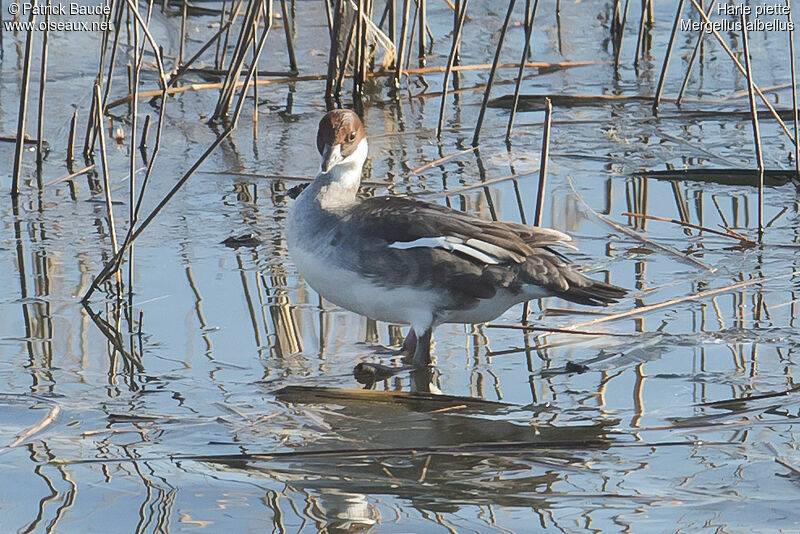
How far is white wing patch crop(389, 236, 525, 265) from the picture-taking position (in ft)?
15.0

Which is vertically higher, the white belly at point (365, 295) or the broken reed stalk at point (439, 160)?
the broken reed stalk at point (439, 160)

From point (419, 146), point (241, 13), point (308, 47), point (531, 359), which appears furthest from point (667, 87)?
point (531, 359)

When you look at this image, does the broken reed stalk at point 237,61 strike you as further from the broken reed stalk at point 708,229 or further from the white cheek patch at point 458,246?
the white cheek patch at point 458,246

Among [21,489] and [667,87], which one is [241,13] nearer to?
[667,87]

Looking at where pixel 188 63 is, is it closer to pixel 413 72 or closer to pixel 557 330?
pixel 413 72

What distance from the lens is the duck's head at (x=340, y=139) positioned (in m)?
5.01

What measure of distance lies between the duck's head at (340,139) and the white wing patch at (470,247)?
1.94 feet

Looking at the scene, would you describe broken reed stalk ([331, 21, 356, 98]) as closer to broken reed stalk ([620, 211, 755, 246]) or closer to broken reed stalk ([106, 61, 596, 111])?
broken reed stalk ([106, 61, 596, 111])

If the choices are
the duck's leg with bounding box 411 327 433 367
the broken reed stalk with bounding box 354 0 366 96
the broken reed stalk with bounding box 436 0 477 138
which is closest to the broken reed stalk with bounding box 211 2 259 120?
the broken reed stalk with bounding box 354 0 366 96

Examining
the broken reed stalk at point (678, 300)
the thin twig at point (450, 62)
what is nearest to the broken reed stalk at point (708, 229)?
the broken reed stalk at point (678, 300)

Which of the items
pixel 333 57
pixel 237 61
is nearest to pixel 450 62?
pixel 333 57

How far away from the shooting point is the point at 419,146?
303 inches

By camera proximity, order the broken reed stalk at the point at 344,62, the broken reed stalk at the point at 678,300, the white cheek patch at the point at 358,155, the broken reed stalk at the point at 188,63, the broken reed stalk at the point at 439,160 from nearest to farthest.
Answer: the broken reed stalk at the point at 678,300
the white cheek patch at the point at 358,155
the broken reed stalk at the point at 188,63
the broken reed stalk at the point at 439,160
the broken reed stalk at the point at 344,62

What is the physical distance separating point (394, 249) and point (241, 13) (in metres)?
6.64
